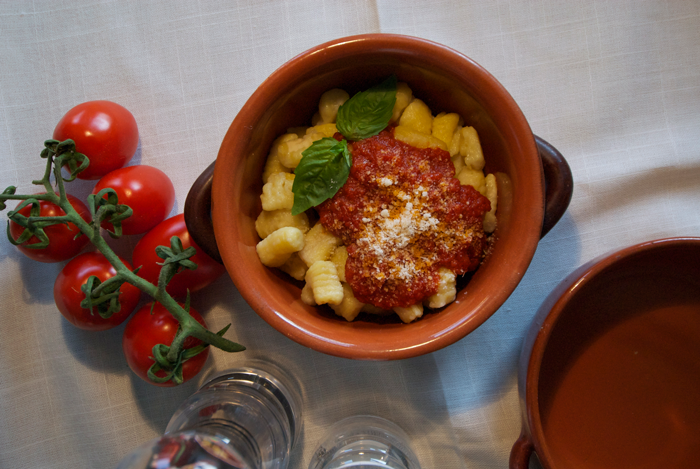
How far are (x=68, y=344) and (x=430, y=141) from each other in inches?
61.1

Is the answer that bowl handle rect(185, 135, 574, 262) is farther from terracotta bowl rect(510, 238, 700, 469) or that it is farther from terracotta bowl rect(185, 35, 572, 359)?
terracotta bowl rect(510, 238, 700, 469)

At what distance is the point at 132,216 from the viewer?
164 centimetres

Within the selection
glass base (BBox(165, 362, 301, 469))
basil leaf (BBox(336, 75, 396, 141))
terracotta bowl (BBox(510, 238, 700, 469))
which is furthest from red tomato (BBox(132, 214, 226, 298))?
terracotta bowl (BBox(510, 238, 700, 469))

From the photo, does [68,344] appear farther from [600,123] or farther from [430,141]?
[600,123]

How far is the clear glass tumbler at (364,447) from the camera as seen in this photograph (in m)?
1.73

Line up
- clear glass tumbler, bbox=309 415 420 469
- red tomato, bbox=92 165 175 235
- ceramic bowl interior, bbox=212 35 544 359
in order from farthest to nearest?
1. clear glass tumbler, bbox=309 415 420 469
2. red tomato, bbox=92 165 175 235
3. ceramic bowl interior, bbox=212 35 544 359

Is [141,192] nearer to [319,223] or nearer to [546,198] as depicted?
[319,223]

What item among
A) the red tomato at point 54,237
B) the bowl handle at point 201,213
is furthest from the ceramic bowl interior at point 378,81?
the red tomato at point 54,237

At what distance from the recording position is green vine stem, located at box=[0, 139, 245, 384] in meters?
1.50

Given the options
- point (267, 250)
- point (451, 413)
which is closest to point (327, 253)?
point (267, 250)

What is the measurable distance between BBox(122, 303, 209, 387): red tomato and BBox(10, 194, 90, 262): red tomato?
0.33m

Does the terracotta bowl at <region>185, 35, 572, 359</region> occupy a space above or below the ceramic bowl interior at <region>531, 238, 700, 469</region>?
above

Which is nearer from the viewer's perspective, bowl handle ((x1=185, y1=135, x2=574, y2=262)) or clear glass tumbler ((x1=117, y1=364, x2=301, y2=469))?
bowl handle ((x1=185, y1=135, x2=574, y2=262))

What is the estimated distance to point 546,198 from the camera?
4.64 ft
